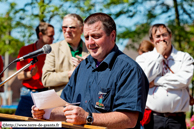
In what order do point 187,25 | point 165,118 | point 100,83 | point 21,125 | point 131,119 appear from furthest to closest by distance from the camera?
1. point 187,25
2. point 165,118
3. point 100,83
4. point 131,119
5. point 21,125

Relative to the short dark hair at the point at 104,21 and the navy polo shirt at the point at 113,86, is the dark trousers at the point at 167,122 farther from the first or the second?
the short dark hair at the point at 104,21

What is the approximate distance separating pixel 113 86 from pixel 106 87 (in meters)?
0.07

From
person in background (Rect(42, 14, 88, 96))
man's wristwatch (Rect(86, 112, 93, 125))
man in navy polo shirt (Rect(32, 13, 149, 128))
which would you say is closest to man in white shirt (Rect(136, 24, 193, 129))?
person in background (Rect(42, 14, 88, 96))

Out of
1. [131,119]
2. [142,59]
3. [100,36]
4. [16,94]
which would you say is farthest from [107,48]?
[16,94]

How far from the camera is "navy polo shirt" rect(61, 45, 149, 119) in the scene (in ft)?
7.95

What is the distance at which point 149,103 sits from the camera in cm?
394

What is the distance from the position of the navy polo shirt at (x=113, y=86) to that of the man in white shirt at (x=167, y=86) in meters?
1.31

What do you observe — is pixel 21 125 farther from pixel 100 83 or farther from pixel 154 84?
pixel 154 84

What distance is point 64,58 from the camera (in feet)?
13.6

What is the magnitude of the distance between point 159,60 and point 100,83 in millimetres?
1597

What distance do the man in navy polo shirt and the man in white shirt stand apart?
51.4 inches

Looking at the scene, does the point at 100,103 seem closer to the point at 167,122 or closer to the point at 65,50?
the point at 167,122

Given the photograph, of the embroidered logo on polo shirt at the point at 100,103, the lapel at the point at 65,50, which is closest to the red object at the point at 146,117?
the lapel at the point at 65,50

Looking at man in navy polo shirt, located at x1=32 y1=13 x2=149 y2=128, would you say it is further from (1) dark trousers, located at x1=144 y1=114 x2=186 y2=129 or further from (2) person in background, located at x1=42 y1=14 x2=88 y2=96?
(1) dark trousers, located at x1=144 y1=114 x2=186 y2=129
